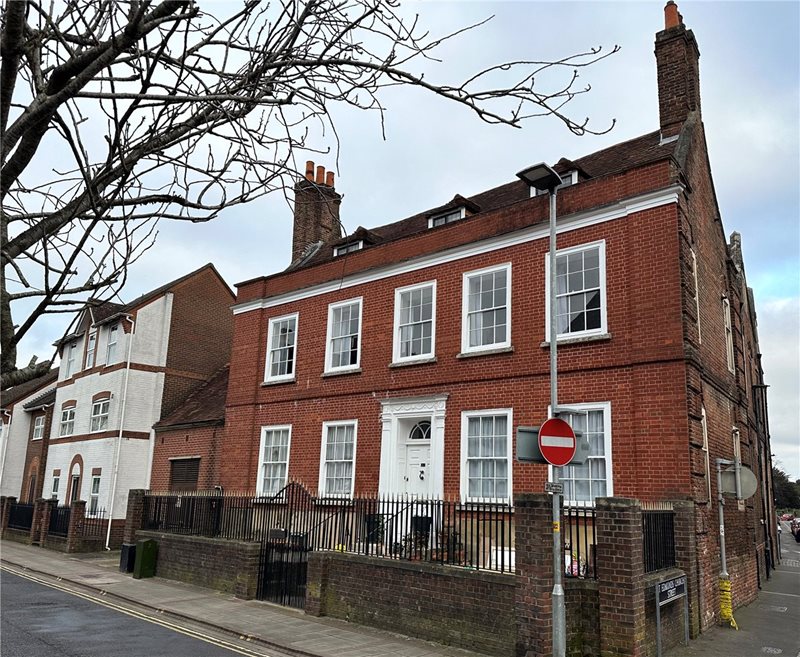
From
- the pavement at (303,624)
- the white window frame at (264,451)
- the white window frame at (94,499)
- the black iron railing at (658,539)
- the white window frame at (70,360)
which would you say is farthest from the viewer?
the white window frame at (70,360)

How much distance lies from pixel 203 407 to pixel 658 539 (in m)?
19.0

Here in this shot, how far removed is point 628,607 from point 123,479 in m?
21.9

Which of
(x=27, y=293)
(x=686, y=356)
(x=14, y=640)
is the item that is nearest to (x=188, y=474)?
(x=14, y=640)

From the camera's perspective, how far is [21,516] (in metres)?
28.0

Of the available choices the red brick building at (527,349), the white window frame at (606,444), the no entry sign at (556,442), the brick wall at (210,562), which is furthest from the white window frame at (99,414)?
the no entry sign at (556,442)

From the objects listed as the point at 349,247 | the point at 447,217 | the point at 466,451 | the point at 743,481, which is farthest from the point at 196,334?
the point at 743,481

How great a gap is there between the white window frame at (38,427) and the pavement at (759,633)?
3257 centimetres

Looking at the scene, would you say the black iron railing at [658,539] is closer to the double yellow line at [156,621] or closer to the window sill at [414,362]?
the double yellow line at [156,621]

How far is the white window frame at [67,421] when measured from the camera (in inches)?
1184

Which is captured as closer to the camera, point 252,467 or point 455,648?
point 455,648

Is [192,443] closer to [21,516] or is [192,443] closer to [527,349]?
[21,516]

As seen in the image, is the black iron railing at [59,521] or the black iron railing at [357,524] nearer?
the black iron railing at [357,524]

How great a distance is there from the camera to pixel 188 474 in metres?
24.5

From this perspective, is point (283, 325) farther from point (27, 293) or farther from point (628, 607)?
point (27, 293)
